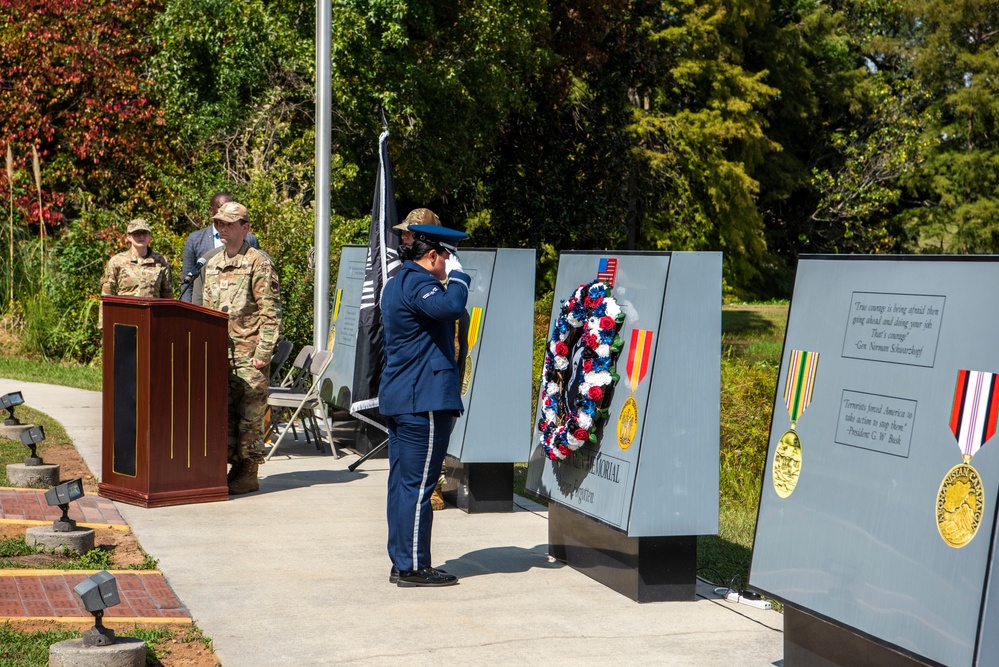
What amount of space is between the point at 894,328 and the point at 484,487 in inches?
183

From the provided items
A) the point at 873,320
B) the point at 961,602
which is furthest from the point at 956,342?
the point at 961,602

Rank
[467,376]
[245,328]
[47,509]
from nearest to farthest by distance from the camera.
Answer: [47,509], [467,376], [245,328]

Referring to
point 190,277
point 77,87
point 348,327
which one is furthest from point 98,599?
point 77,87

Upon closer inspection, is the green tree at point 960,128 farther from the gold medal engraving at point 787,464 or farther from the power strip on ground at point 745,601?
the gold medal engraving at point 787,464

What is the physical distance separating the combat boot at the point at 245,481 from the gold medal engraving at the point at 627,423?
375 cm

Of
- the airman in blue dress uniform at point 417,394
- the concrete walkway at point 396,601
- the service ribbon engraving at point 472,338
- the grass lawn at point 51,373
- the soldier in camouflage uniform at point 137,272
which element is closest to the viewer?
the concrete walkway at point 396,601

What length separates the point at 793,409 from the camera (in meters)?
4.88

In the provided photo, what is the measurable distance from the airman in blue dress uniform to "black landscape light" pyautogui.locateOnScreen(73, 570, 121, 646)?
198cm

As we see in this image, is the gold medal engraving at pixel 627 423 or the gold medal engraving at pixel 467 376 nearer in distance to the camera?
the gold medal engraving at pixel 627 423

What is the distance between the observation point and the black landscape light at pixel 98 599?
15.1 feet

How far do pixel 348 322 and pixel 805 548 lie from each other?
7.90 metres

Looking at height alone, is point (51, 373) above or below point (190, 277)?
below

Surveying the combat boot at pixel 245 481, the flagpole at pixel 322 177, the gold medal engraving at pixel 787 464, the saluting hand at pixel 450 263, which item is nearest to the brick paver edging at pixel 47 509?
the combat boot at pixel 245 481

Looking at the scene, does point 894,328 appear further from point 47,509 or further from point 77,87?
point 77,87
